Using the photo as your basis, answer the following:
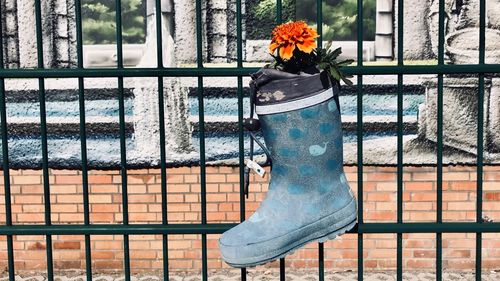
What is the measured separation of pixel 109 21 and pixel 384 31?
1.96 m

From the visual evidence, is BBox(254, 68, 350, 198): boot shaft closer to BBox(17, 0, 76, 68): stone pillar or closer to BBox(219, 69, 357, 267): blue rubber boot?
BBox(219, 69, 357, 267): blue rubber boot

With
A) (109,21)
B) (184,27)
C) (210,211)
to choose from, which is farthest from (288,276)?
(109,21)

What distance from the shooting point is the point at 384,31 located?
5902 millimetres

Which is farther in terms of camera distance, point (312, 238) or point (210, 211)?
point (210, 211)

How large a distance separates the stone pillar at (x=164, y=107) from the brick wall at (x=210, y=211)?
0.17 meters

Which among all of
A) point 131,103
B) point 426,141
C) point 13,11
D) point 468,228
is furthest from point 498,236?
point 13,11

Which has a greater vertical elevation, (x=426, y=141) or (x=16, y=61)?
(x=16, y=61)

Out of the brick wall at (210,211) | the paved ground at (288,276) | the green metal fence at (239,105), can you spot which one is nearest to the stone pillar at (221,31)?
the brick wall at (210,211)

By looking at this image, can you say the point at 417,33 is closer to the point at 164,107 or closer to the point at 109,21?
the point at 164,107

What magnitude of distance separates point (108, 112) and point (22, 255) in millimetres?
1211

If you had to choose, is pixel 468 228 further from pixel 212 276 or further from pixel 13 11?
pixel 13 11

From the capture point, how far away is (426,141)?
5.76m

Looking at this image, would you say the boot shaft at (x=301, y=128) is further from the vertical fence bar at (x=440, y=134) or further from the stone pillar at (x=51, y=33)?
the stone pillar at (x=51, y=33)

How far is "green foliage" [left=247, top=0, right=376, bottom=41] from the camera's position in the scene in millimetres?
5805
